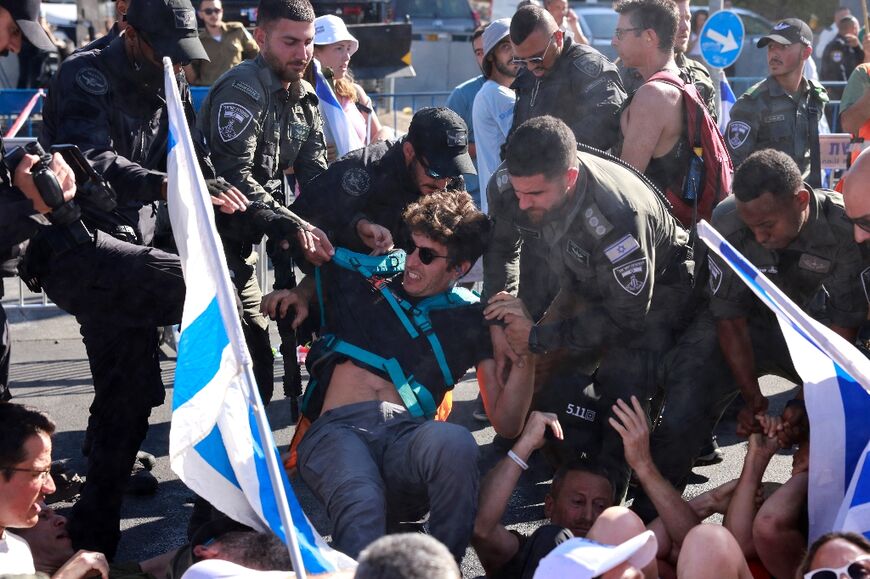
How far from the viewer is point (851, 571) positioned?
9.44ft

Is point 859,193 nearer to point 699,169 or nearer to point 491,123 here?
point 699,169

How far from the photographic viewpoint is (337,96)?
6.86 metres

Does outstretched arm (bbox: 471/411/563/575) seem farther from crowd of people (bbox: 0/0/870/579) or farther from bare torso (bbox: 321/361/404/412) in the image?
bare torso (bbox: 321/361/404/412)

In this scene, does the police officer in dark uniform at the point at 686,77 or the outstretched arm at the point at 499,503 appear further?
the police officer in dark uniform at the point at 686,77

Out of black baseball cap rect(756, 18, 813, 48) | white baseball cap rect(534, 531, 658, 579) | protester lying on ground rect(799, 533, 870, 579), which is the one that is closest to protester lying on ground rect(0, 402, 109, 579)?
white baseball cap rect(534, 531, 658, 579)

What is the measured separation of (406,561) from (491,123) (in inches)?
184

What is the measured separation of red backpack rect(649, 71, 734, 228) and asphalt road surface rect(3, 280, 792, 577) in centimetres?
120

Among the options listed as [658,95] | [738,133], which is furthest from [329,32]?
[658,95]

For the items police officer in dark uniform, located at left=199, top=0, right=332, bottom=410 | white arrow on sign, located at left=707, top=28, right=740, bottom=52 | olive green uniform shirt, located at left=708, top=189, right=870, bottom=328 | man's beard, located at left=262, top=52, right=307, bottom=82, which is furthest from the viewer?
white arrow on sign, located at left=707, top=28, right=740, bottom=52

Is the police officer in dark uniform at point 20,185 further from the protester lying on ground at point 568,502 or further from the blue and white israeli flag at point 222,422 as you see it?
the protester lying on ground at point 568,502

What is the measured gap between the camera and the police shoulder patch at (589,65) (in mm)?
5430

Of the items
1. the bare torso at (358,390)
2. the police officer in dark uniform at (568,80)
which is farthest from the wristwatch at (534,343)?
the police officer in dark uniform at (568,80)

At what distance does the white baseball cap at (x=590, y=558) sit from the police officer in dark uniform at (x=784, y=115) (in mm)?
3822

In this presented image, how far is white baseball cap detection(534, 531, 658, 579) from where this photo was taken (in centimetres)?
289
